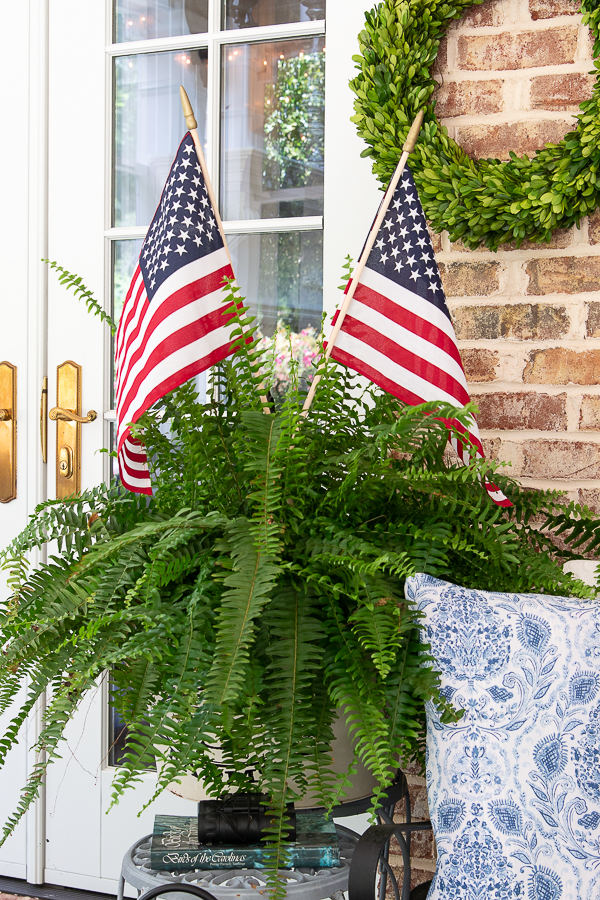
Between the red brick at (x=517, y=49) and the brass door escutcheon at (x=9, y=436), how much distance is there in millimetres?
1269

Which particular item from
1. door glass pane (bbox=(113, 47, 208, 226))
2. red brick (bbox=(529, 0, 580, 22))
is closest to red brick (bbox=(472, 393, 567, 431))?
red brick (bbox=(529, 0, 580, 22))

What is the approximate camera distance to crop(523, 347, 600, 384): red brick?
1.49 metres

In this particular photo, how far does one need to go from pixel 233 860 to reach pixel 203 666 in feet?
0.94

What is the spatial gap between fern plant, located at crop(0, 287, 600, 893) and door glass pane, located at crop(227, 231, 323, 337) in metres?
0.66

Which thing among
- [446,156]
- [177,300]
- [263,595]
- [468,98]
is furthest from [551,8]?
[263,595]

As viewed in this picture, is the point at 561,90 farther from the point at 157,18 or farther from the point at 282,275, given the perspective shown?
the point at 157,18

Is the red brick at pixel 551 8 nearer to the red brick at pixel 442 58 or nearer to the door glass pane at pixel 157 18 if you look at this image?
the red brick at pixel 442 58

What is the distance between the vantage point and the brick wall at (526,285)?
4.86 ft

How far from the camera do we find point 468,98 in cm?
153

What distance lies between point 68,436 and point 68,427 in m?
0.02

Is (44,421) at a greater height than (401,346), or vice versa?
(401,346)

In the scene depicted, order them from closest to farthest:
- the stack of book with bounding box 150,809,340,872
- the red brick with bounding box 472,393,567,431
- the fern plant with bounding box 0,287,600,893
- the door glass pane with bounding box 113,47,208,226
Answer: the fern plant with bounding box 0,287,600,893 < the stack of book with bounding box 150,809,340,872 < the red brick with bounding box 472,393,567,431 < the door glass pane with bounding box 113,47,208,226

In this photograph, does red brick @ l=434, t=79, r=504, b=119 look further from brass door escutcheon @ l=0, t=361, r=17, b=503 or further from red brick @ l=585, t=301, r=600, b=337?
brass door escutcheon @ l=0, t=361, r=17, b=503

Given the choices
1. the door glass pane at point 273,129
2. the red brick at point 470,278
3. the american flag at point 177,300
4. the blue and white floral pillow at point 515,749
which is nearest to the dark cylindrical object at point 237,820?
the blue and white floral pillow at point 515,749
